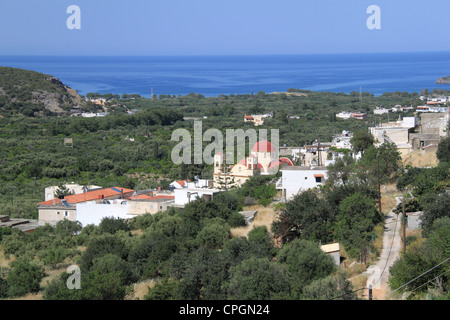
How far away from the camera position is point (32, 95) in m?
74.6

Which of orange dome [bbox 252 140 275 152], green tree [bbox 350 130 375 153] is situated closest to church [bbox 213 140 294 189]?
orange dome [bbox 252 140 275 152]

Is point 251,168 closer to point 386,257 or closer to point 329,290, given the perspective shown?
point 386,257

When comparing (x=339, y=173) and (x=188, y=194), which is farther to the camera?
(x=188, y=194)

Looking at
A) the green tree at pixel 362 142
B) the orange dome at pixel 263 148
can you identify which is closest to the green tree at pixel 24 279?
the orange dome at pixel 263 148

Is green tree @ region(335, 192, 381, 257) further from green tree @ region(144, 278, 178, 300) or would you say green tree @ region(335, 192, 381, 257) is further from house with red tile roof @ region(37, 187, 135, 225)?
house with red tile roof @ region(37, 187, 135, 225)

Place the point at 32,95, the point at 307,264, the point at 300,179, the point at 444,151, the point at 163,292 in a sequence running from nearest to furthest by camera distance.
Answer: the point at 163,292 < the point at 307,264 < the point at 444,151 < the point at 300,179 < the point at 32,95

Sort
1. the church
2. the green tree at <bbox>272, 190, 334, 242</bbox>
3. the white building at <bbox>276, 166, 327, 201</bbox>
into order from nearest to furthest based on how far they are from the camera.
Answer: the green tree at <bbox>272, 190, 334, 242</bbox> < the white building at <bbox>276, 166, 327, 201</bbox> < the church

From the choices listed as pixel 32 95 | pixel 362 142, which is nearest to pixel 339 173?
pixel 362 142

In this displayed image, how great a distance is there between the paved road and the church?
9.51 metres

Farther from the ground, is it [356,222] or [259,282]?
[356,222]

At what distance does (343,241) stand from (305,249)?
193cm

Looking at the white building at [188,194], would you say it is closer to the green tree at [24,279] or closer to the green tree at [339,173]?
the green tree at [339,173]

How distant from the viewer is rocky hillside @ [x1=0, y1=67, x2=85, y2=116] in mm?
69000

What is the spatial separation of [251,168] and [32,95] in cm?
5619
